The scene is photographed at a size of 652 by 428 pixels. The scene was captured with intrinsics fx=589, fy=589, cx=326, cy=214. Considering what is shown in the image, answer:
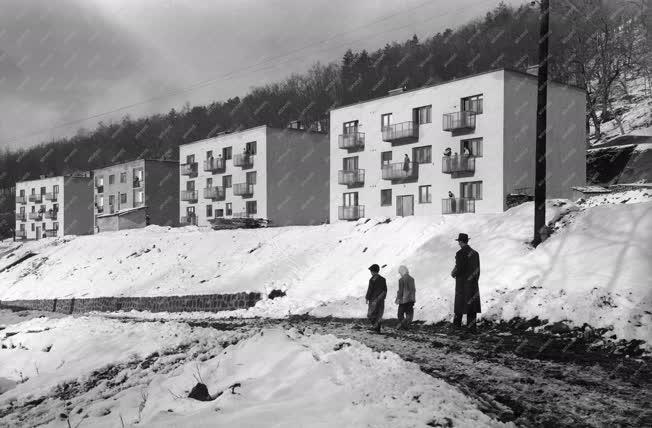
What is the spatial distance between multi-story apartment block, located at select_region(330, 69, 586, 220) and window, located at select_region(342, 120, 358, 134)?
0.28 feet

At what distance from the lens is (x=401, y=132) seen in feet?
145

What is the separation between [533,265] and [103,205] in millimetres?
76626

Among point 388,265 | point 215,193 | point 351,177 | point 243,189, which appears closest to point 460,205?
point 351,177

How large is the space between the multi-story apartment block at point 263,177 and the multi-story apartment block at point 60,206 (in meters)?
36.8

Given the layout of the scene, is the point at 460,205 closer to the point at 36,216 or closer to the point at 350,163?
the point at 350,163

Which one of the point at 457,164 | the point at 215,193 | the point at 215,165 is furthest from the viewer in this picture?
the point at 215,165

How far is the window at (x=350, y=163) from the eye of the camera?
49.2 meters

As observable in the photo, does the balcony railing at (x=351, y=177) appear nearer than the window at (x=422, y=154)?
No

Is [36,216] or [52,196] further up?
[52,196]

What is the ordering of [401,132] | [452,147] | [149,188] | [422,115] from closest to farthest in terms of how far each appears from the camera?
[452,147] → [422,115] → [401,132] → [149,188]

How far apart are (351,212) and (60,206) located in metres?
63.8

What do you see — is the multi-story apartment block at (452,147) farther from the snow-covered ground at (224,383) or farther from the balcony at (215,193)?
the snow-covered ground at (224,383)

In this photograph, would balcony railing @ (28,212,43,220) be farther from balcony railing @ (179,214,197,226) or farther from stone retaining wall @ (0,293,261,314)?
stone retaining wall @ (0,293,261,314)

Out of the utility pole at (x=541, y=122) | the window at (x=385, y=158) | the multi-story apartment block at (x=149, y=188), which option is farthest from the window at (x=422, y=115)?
the multi-story apartment block at (x=149, y=188)
